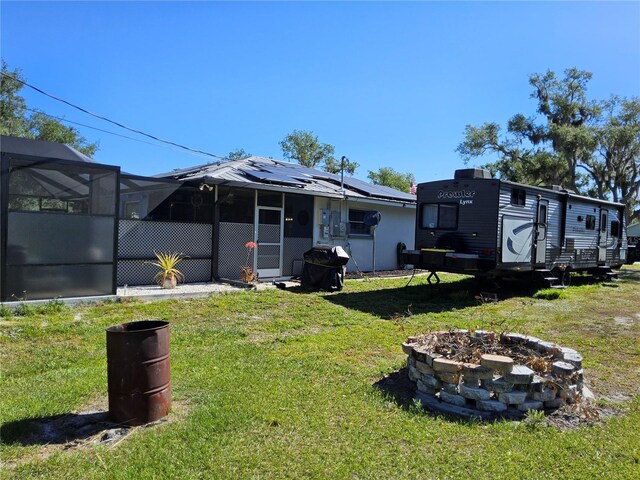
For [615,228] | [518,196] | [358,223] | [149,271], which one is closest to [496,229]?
[518,196]

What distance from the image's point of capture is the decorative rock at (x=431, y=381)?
3842mm

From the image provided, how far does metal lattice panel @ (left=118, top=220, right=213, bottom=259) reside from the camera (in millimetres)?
9562

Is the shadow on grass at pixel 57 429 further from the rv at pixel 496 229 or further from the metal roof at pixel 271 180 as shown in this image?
the rv at pixel 496 229

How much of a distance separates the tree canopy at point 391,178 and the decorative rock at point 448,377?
46637 millimetres

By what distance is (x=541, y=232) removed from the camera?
35.0 feet

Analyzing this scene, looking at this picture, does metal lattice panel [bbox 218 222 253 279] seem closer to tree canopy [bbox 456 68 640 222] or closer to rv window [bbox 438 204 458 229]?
rv window [bbox 438 204 458 229]

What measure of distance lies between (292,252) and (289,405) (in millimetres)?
8964

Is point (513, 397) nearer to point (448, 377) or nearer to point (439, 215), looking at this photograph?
point (448, 377)

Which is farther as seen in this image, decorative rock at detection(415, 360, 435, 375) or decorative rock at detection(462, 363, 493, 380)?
decorative rock at detection(415, 360, 435, 375)

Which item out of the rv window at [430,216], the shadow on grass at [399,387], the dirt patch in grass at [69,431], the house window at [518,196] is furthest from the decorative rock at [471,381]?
the rv window at [430,216]

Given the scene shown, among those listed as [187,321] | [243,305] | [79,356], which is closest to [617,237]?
[243,305]

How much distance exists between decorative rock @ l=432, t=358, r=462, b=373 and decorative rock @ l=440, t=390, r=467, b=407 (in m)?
0.23

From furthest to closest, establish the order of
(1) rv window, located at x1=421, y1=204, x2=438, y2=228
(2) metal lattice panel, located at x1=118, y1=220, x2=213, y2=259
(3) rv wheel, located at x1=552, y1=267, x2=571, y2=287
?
→ (3) rv wheel, located at x1=552, y1=267, x2=571, y2=287, (1) rv window, located at x1=421, y1=204, x2=438, y2=228, (2) metal lattice panel, located at x1=118, y1=220, x2=213, y2=259

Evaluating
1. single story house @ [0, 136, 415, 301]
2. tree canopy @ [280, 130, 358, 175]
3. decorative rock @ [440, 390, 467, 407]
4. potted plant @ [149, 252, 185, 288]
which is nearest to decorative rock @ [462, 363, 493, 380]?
decorative rock @ [440, 390, 467, 407]
